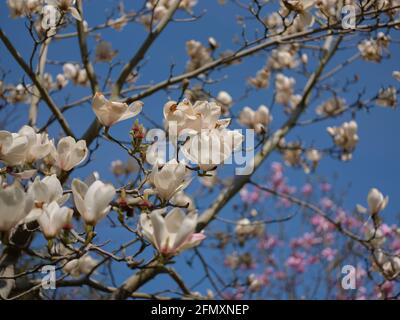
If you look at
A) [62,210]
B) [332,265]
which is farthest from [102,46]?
[332,265]

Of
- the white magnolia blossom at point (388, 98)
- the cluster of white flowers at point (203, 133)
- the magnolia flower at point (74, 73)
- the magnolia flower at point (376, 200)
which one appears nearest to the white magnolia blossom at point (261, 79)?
the white magnolia blossom at point (388, 98)

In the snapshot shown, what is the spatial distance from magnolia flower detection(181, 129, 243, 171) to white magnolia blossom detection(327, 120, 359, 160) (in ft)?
8.47

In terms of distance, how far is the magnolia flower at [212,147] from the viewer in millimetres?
1170

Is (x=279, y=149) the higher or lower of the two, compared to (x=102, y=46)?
lower

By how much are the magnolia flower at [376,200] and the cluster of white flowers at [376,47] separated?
1.23 m

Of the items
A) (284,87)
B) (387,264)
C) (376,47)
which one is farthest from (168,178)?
(284,87)

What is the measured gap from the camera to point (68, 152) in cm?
128

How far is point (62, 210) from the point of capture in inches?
40.3

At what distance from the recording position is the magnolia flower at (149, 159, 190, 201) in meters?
1.13

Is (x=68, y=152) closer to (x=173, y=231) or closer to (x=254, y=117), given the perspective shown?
(x=173, y=231)

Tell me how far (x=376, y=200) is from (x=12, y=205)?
161 centimetres

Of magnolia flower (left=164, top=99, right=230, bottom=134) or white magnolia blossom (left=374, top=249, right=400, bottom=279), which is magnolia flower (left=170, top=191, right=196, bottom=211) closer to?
magnolia flower (left=164, top=99, right=230, bottom=134)

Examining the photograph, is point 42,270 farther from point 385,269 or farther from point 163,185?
point 385,269

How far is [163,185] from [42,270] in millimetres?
452
